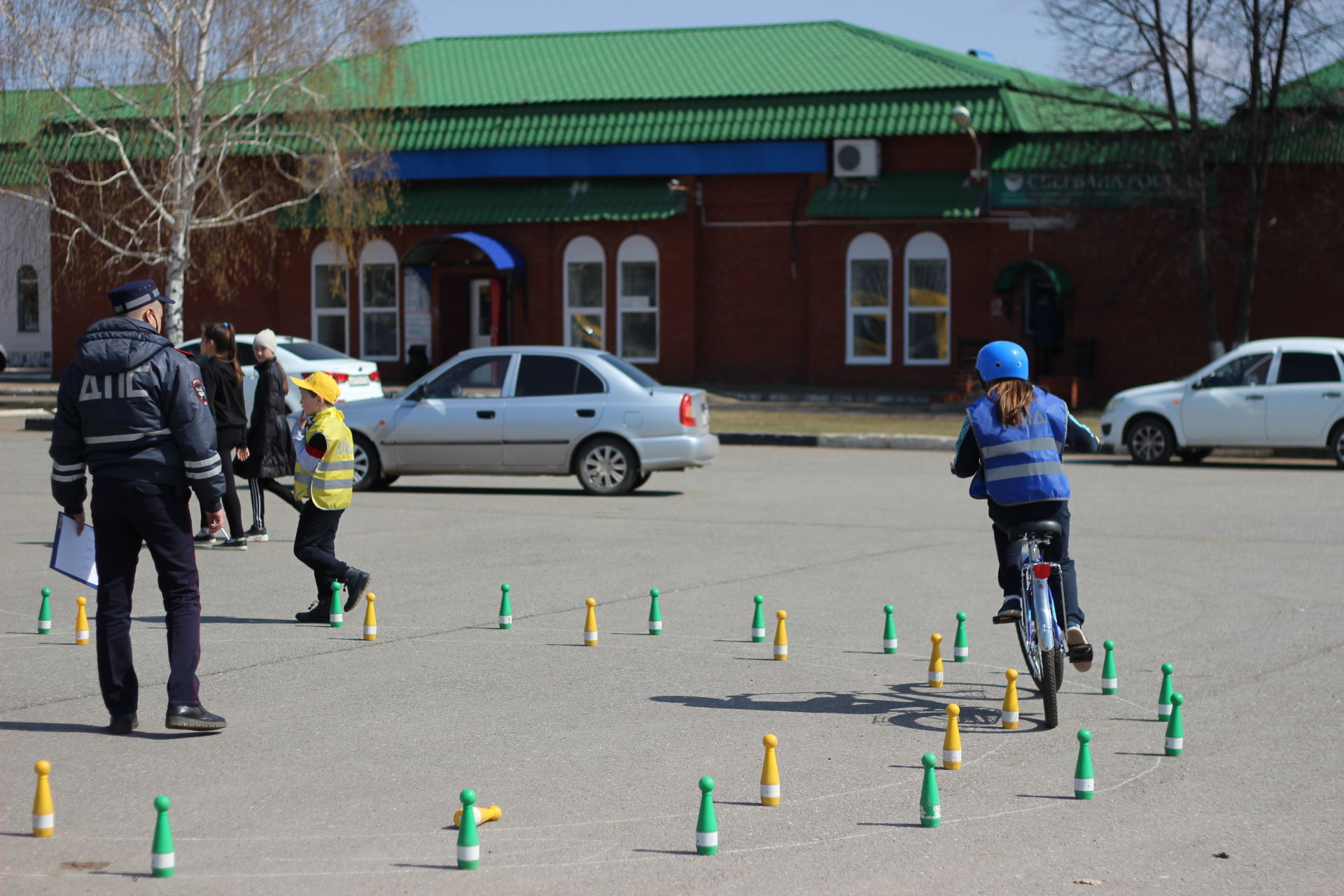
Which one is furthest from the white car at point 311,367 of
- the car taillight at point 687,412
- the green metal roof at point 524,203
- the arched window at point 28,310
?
the arched window at point 28,310

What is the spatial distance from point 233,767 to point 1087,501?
1242cm

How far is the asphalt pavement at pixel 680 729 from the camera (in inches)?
204

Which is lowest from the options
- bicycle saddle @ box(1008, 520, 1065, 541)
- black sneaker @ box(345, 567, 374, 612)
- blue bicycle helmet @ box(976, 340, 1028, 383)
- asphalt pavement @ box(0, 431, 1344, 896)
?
asphalt pavement @ box(0, 431, 1344, 896)

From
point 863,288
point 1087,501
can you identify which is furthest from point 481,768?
point 863,288

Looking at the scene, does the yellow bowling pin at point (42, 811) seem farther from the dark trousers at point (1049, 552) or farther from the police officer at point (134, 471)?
the dark trousers at point (1049, 552)

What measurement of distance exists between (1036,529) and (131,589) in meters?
4.09

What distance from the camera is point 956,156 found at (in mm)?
34344

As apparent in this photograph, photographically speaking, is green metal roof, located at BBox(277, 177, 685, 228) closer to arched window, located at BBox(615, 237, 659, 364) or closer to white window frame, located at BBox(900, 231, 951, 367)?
arched window, located at BBox(615, 237, 659, 364)

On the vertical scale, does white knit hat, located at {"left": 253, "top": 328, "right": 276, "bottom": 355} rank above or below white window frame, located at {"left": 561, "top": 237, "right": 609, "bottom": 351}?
below

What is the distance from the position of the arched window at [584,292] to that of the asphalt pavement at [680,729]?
23.9 m

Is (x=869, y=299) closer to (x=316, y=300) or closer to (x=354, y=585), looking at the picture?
(x=316, y=300)

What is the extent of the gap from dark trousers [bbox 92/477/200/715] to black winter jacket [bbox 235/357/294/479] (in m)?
6.40

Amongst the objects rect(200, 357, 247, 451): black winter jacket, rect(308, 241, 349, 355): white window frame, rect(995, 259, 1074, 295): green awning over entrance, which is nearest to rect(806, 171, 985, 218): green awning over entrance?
rect(995, 259, 1074, 295): green awning over entrance

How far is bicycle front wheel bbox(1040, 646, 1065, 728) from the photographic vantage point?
7020 mm
